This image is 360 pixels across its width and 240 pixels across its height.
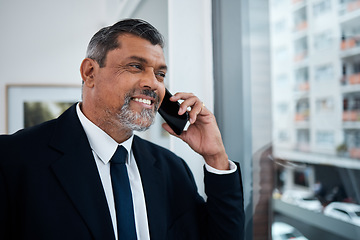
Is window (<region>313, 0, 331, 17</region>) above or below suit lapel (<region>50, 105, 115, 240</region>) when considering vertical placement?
above

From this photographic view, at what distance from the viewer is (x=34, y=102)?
1.86 m

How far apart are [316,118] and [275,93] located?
0.23 meters

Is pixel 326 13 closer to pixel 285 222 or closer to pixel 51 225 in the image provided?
pixel 285 222

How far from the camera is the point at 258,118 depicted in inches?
Result: 48.3

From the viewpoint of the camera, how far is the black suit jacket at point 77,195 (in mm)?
783

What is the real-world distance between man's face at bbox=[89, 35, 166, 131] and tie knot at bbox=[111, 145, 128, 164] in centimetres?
9

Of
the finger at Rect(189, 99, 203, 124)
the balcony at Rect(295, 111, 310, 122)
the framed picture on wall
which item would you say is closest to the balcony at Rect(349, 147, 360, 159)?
the balcony at Rect(295, 111, 310, 122)

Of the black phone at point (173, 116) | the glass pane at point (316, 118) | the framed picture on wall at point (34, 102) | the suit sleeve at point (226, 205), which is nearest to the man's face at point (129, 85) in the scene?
the black phone at point (173, 116)

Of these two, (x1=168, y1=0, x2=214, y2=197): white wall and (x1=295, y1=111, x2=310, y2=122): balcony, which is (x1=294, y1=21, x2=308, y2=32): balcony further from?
(x1=168, y1=0, x2=214, y2=197): white wall

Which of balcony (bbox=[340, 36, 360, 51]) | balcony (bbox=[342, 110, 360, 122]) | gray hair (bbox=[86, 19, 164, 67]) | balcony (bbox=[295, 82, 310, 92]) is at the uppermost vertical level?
gray hair (bbox=[86, 19, 164, 67])

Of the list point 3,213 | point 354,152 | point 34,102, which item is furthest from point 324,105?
point 34,102

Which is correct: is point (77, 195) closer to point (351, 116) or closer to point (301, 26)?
point (351, 116)

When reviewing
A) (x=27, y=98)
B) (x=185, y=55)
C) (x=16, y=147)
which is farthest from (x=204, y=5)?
(x=27, y=98)

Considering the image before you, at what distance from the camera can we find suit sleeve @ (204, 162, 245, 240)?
3.29ft
